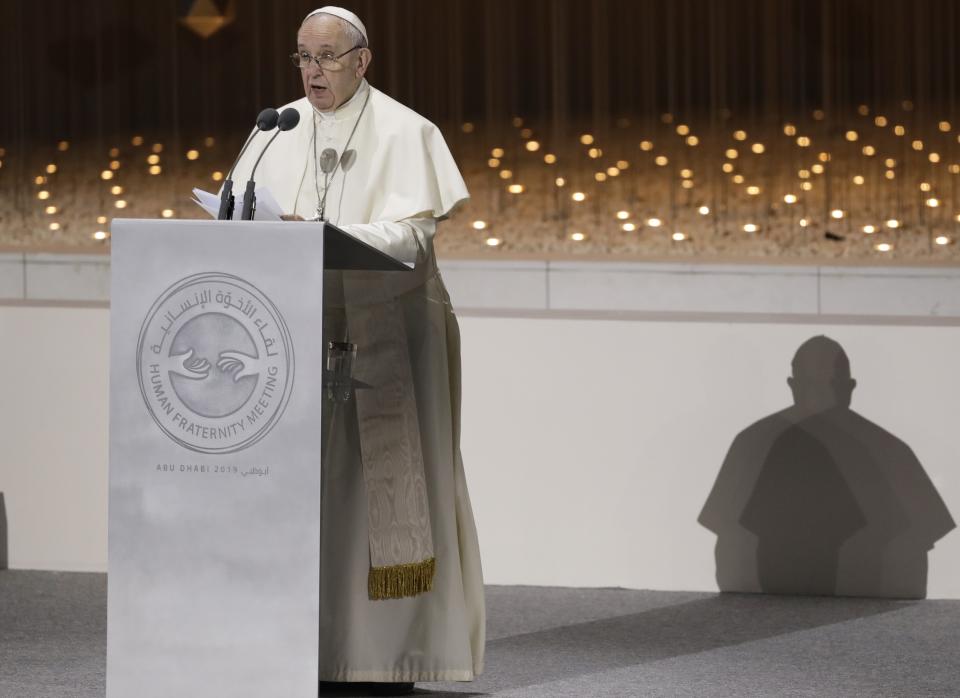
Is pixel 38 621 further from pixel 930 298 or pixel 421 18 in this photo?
pixel 930 298

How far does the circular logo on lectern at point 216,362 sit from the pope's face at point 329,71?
32.1 inches

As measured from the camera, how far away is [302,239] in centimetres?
300

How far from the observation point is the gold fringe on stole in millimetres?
3641

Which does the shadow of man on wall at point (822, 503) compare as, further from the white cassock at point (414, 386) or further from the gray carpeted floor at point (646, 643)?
the white cassock at point (414, 386)

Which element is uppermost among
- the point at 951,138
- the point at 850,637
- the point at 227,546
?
the point at 951,138

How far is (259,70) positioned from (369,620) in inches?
138

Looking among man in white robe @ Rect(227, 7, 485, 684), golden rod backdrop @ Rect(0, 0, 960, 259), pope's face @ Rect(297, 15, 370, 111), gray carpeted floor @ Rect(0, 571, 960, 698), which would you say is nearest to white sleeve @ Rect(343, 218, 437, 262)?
man in white robe @ Rect(227, 7, 485, 684)

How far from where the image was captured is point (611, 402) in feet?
18.9

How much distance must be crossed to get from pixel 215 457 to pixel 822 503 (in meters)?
3.14

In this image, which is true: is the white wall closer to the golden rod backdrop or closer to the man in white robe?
the golden rod backdrop

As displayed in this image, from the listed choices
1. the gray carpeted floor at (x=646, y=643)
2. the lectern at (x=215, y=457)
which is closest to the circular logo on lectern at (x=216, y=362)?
the lectern at (x=215, y=457)

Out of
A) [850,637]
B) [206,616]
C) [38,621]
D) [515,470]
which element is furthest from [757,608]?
[206,616]

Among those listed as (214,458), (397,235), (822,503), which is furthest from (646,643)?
(214,458)

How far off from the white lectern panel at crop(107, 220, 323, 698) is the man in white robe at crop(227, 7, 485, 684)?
23.6 inches
